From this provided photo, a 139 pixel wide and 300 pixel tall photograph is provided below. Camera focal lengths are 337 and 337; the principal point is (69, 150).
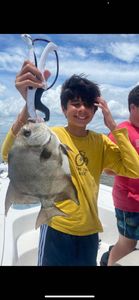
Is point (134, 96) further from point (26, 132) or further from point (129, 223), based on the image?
point (26, 132)

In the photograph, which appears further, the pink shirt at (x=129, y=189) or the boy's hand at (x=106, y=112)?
the pink shirt at (x=129, y=189)

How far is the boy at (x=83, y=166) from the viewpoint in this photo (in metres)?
1.33

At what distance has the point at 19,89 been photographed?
1029mm

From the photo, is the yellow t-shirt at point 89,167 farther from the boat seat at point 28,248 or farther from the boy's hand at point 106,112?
the boat seat at point 28,248

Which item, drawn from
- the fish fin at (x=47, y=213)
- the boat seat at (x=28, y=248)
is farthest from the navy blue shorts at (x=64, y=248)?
the boat seat at (x=28, y=248)

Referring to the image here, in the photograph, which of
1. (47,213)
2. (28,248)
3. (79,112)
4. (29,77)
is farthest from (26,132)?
(28,248)

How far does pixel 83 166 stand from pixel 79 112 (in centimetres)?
22

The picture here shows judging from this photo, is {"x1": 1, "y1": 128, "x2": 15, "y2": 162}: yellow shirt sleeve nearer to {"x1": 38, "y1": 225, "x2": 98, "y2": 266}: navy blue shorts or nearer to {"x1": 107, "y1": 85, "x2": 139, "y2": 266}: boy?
{"x1": 38, "y1": 225, "x2": 98, "y2": 266}: navy blue shorts

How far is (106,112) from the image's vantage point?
1294mm
